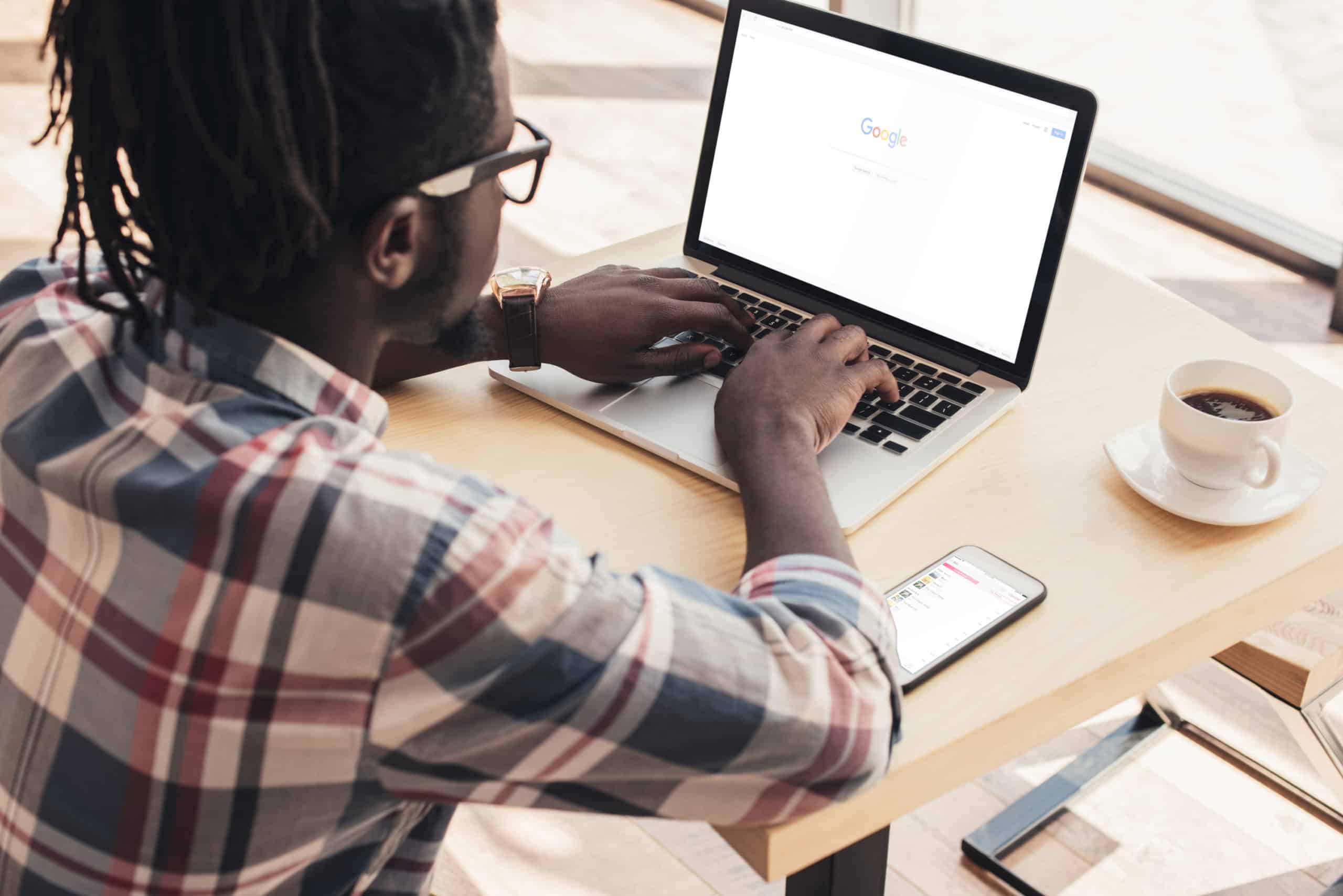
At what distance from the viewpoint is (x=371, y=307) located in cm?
78

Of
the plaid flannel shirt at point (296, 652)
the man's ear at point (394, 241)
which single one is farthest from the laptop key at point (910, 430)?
the man's ear at point (394, 241)

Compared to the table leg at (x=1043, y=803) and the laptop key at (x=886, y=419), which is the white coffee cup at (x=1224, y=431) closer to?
the laptop key at (x=886, y=419)

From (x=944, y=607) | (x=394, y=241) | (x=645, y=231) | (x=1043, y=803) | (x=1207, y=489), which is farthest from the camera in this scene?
(x=645, y=231)

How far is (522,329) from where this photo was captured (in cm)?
116

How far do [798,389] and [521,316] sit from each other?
0.28 metres

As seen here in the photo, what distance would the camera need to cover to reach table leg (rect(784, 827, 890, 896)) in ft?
3.15

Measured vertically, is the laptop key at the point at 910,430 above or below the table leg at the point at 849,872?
above

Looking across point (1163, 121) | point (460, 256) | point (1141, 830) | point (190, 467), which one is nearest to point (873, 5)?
point (1163, 121)

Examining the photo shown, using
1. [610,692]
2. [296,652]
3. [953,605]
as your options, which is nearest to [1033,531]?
[953,605]

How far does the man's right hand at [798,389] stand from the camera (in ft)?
3.23

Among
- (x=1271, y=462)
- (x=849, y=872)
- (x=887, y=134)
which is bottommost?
(x=849, y=872)

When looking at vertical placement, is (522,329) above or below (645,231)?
above

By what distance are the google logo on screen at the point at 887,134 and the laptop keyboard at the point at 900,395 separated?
177 mm

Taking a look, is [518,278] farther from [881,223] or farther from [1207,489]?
[1207,489]
